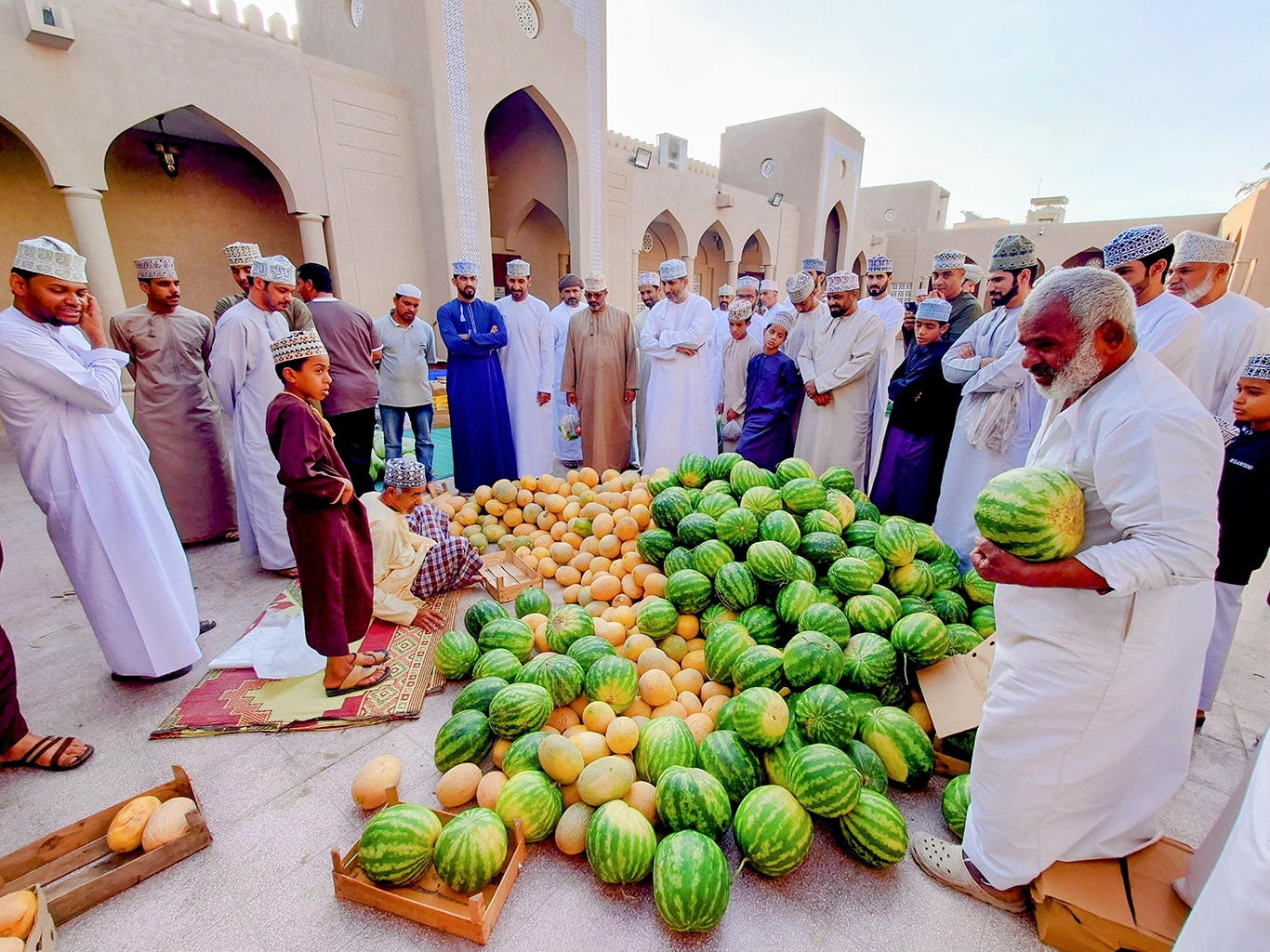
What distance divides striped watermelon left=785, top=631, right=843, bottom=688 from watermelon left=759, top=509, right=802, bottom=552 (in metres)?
0.69

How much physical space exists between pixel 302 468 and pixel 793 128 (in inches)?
851

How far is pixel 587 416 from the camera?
6055mm

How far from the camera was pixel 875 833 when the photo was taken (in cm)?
185

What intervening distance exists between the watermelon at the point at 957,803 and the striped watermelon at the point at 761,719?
642 millimetres

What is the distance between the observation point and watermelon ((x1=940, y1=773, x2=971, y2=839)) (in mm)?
2016

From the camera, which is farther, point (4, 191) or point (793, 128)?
point (793, 128)

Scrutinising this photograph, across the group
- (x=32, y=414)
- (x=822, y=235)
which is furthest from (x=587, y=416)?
(x=822, y=235)

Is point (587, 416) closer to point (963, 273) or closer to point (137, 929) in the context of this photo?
point (963, 273)

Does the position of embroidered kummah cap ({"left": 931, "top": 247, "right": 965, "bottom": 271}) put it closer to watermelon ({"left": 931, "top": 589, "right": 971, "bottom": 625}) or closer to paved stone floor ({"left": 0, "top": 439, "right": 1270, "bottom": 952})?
watermelon ({"left": 931, "top": 589, "right": 971, "bottom": 625})

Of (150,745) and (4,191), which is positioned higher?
(4,191)

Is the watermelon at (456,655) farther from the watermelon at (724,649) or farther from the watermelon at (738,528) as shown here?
the watermelon at (738,528)

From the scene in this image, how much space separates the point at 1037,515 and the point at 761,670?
1.24 meters

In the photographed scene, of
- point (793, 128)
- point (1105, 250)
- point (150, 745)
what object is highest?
point (793, 128)

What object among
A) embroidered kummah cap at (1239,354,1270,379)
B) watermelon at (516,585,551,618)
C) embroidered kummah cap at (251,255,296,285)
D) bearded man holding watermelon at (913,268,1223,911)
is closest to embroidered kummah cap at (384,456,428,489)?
watermelon at (516,585,551,618)
